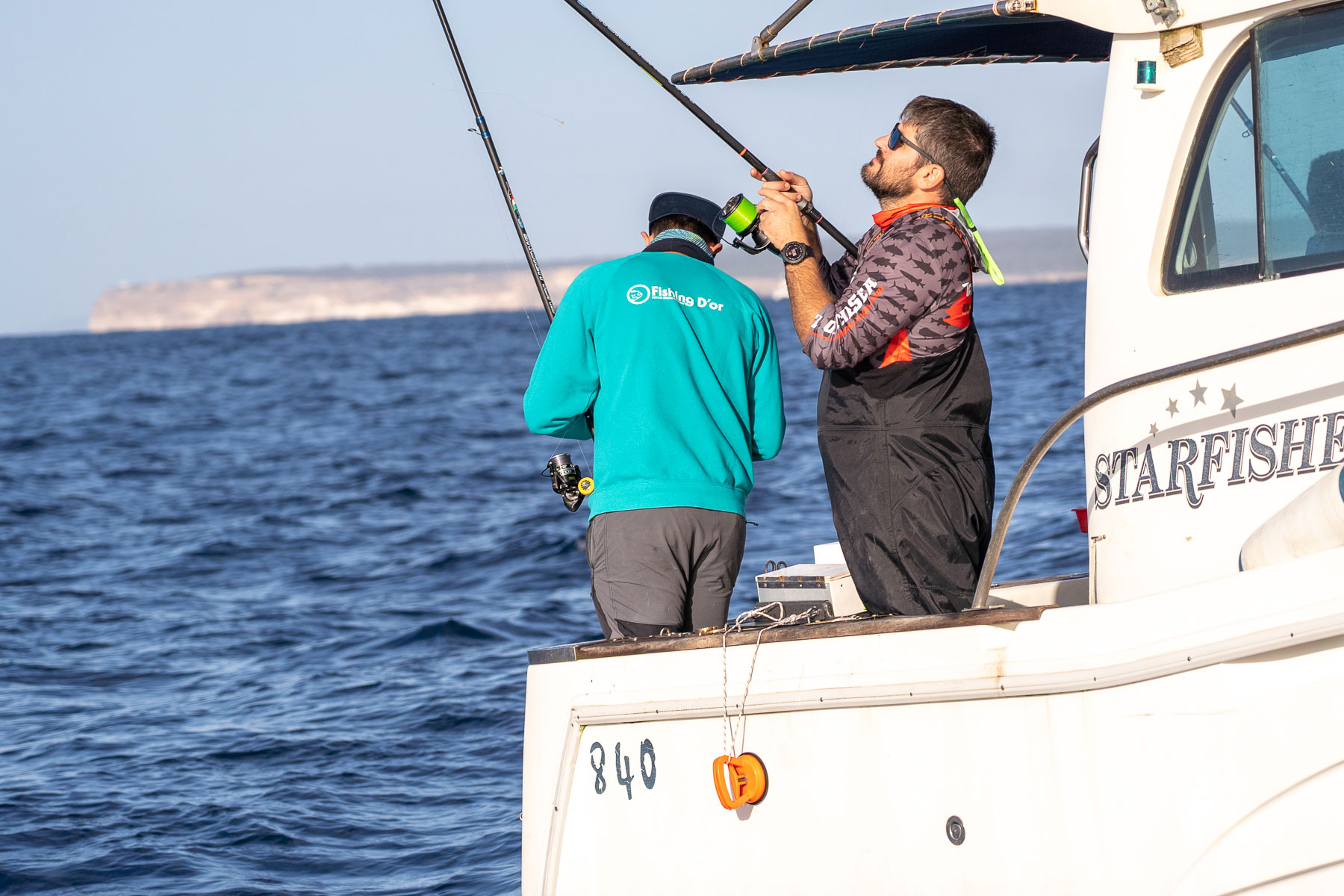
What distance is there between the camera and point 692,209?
3859 mm

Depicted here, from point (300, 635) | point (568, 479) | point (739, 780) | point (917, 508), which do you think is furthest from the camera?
point (300, 635)

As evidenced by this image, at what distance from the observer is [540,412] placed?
3.68 meters

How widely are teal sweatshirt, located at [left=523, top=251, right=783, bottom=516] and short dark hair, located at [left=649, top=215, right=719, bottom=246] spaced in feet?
0.41

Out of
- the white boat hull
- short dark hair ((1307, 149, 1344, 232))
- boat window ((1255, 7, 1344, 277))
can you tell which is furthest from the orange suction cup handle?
short dark hair ((1307, 149, 1344, 232))

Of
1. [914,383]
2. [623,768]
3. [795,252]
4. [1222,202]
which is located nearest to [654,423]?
[795,252]

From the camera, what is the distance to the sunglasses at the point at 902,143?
317cm

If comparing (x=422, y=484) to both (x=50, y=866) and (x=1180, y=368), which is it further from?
(x=1180, y=368)

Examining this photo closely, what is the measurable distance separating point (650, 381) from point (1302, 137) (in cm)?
167

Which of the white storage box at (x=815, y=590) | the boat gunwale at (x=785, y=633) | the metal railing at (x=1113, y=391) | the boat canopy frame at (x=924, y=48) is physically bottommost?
the boat gunwale at (x=785, y=633)

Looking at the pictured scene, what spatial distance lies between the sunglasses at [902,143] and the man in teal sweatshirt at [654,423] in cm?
74

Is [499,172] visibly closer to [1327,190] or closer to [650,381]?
[650,381]

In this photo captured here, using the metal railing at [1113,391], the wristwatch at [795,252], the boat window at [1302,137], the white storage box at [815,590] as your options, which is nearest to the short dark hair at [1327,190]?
the boat window at [1302,137]

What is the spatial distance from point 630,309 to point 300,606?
24.8 ft

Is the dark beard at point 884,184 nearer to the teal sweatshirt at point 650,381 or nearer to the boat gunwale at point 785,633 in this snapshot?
the teal sweatshirt at point 650,381
